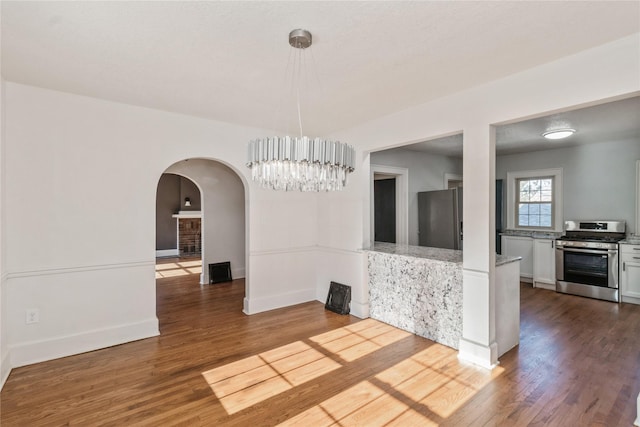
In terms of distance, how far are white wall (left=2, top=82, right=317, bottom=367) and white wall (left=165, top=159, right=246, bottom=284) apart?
2257mm

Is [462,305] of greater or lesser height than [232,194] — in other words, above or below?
below

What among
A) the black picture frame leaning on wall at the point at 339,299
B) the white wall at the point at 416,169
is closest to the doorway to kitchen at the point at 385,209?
the white wall at the point at 416,169

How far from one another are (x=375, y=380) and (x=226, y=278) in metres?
4.25

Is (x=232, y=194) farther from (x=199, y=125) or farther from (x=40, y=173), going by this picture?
(x=40, y=173)

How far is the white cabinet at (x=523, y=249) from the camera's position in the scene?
579cm

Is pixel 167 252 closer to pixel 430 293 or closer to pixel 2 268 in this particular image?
pixel 2 268

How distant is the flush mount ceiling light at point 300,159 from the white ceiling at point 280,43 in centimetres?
29

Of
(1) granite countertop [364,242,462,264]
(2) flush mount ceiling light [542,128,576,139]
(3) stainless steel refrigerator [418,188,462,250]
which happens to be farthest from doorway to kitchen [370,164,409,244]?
(2) flush mount ceiling light [542,128,576,139]

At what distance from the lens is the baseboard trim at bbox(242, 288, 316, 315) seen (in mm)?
4246

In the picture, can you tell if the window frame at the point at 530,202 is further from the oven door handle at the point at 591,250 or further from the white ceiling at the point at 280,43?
the white ceiling at the point at 280,43

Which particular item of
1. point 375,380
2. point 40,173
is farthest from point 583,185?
point 40,173

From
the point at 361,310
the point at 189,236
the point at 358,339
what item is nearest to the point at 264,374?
the point at 358,339

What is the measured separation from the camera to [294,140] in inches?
77.4

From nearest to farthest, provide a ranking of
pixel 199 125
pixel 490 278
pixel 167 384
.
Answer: pixel 167 384, pixel 490 278, pixel 199 125
